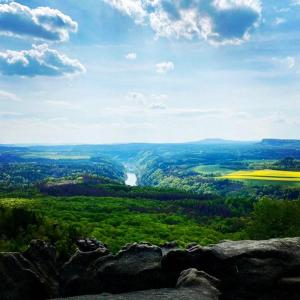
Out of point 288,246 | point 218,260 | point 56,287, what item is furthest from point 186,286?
point 56,287

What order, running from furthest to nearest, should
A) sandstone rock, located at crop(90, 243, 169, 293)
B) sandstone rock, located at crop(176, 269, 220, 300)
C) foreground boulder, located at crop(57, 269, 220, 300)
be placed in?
1. sandstone rock, located at crop(90, 243, 169, 293)
2. sandstone rock, located at crop(176, 269, 220, 300)
3. foreground boulder, located at crop(57, 269, 220, 300)

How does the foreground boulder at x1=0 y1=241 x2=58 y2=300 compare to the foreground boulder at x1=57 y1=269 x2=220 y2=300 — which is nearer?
the foreground boulder at x1=57 y1=269 x2=220 y2=300

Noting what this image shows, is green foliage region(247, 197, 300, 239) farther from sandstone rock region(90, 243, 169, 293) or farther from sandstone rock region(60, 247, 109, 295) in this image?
sandstone rock region(60, 247, 109, 295)

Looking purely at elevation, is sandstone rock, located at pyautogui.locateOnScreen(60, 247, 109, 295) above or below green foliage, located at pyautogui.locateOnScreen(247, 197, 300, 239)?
above

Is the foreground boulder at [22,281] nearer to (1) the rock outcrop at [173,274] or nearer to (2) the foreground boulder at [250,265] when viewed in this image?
(1) the rock outcrop at [173,274]

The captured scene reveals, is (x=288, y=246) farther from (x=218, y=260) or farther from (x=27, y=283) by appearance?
(x=27, y=283)

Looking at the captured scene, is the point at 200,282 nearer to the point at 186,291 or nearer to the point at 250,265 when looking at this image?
the point at 186,291

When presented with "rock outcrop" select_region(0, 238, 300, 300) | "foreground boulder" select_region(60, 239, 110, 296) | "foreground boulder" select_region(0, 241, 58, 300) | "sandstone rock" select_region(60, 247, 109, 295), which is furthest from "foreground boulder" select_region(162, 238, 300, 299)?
"foreground boulder" select_region(0, 241, 58, 300)

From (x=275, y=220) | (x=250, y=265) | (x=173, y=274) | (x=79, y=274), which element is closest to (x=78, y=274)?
(x=79, y=274)
